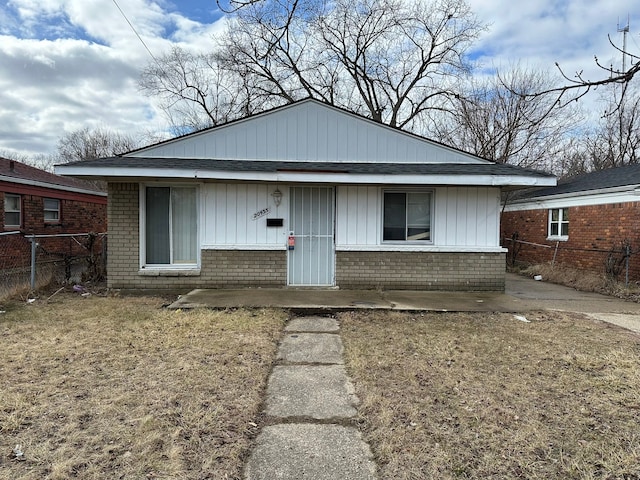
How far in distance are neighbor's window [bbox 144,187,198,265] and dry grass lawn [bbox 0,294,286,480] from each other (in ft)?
7.87

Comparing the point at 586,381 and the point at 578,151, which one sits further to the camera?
the point at 578,151

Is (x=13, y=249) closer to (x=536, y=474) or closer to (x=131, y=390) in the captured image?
(x=131, y=390)

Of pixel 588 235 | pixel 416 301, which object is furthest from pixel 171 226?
pixel 588 235

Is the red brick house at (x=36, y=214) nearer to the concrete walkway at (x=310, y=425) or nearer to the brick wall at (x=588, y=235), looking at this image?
the concrete walkway at (x=310, y=425)

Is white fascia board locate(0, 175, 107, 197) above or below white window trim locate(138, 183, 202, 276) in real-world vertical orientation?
above

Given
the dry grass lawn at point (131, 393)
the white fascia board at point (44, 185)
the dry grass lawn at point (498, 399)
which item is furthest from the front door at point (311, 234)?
the white fascia board at point (44, 185)

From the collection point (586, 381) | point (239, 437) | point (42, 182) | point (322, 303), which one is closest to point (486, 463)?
point (239, 437)

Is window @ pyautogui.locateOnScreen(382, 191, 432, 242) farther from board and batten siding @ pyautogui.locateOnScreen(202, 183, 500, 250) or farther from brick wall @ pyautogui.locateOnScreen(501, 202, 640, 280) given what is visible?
brick wall @ pyautogui.locateOnScreen(501, 202, 640, 280)

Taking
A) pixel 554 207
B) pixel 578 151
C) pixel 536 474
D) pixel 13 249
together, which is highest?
pixel 578 151

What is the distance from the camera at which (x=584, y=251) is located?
38.9ft

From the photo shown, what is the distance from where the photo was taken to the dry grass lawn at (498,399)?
2.50 meters

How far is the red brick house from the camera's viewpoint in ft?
37.7

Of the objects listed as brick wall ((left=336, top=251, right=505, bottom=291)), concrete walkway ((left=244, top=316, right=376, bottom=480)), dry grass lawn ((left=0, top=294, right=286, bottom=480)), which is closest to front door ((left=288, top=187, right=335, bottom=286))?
brick wall ((left=336, top=251, right=505, bottom=291))

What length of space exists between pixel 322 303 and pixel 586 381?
157 inches
